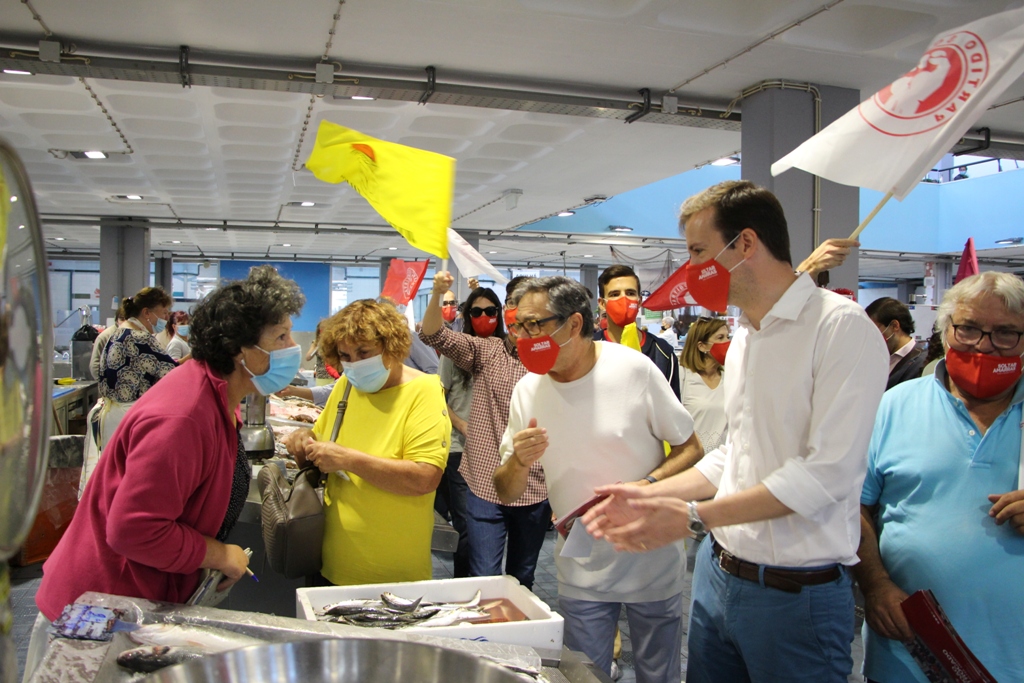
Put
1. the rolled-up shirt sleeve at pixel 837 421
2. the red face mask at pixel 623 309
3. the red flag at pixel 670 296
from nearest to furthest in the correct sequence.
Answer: the rolled-up shirt sleeve at pixel 837 421
the red flag at pixel 670 296
the red face mask at pixel 623 309

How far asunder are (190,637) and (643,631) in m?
1.37

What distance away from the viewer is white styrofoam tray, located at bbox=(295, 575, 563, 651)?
68.3 inches

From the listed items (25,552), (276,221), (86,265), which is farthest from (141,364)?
(86,265)

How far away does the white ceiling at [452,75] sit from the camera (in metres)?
4.52

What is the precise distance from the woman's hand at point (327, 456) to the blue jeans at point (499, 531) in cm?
105

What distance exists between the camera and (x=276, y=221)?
14.0 meters

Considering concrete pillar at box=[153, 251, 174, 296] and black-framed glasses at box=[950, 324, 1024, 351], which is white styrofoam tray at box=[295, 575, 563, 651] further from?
concrete pillar at box=[153, 251, 174, 296]

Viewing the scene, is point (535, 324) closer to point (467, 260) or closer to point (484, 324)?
point (467, 260)

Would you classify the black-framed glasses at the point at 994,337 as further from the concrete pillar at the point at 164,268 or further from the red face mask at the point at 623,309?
the concrete pillar at the point at 164,268

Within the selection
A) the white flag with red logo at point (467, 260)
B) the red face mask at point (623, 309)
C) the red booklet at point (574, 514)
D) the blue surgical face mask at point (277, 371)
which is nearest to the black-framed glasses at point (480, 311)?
the white flag with red logo at point (467, 260)

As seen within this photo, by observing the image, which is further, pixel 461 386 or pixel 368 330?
pixel 461 386

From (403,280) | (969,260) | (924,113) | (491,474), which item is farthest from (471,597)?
(403,280)

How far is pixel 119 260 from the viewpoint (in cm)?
1347

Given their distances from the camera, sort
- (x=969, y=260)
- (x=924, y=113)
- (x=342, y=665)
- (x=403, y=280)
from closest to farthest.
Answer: (x=342, y=665) → (x=924, y=113) → (x=969, y=260) → (x=403, y=280)
